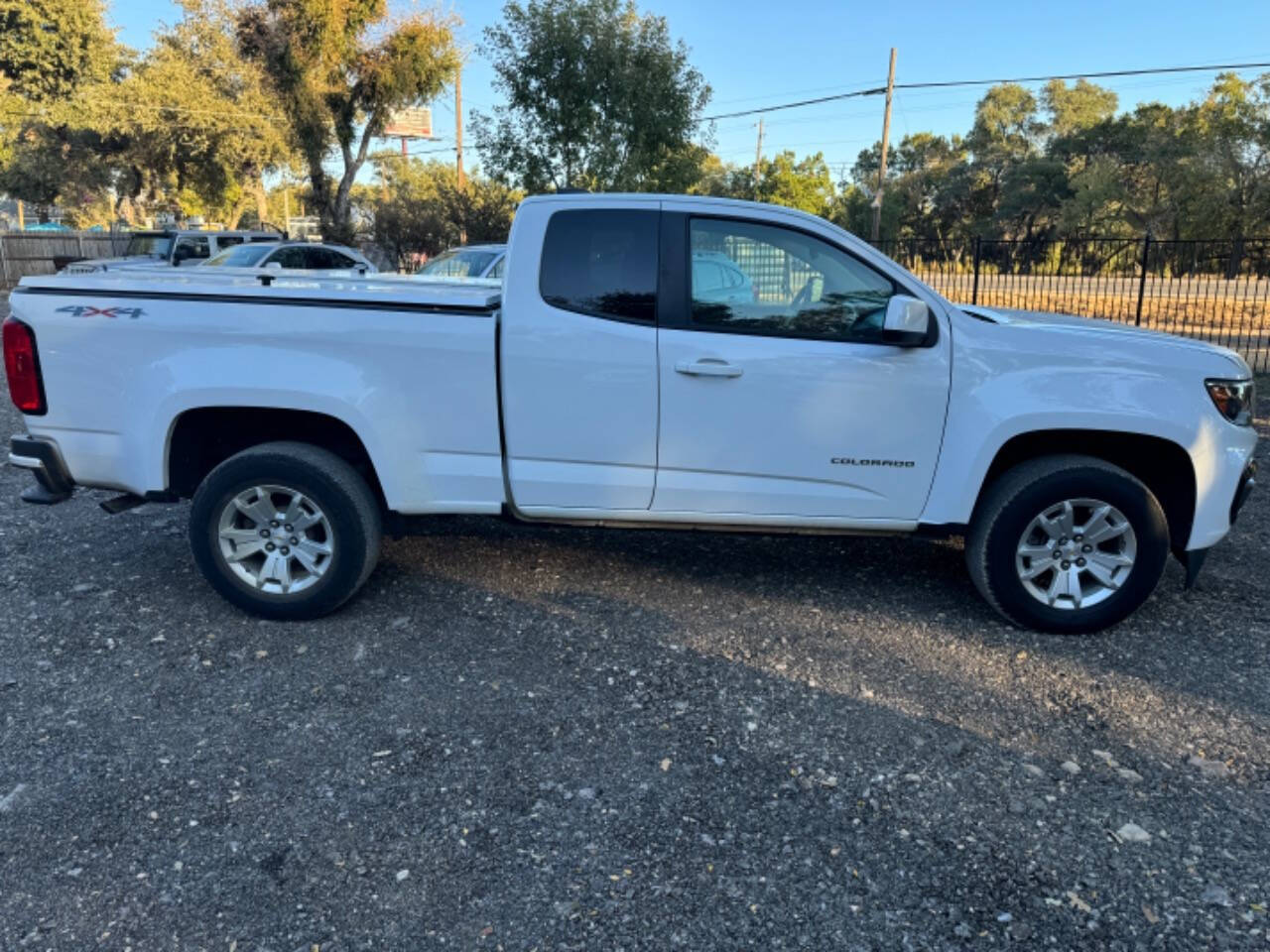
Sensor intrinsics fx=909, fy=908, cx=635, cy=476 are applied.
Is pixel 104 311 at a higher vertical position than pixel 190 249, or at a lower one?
lower

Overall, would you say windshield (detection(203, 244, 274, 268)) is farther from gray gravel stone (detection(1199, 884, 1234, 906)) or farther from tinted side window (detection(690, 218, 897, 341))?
gray gravel stone (detection(1199, 884, 1234, 906))

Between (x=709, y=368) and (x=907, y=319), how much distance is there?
873mm

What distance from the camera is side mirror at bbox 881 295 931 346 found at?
3.90 metres

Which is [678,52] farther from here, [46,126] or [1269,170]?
[1269,170]

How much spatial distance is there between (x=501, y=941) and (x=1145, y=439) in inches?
140

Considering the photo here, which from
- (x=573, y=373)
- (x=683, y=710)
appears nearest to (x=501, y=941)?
(x=683, y=710)

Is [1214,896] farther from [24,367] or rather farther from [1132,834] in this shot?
[24,367]

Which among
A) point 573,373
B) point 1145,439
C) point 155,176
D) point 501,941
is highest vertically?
point 155,176

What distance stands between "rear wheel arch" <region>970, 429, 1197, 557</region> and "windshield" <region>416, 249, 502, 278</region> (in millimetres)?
8146

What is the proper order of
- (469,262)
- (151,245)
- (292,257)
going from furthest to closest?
1. (151,245)
2. (292,257)
3. (469,262)

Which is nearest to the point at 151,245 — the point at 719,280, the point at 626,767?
the point at 719,280

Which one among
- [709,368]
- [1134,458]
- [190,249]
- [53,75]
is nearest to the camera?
[709,368]

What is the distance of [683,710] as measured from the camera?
3.61 meters

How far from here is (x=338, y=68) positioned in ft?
77.8
